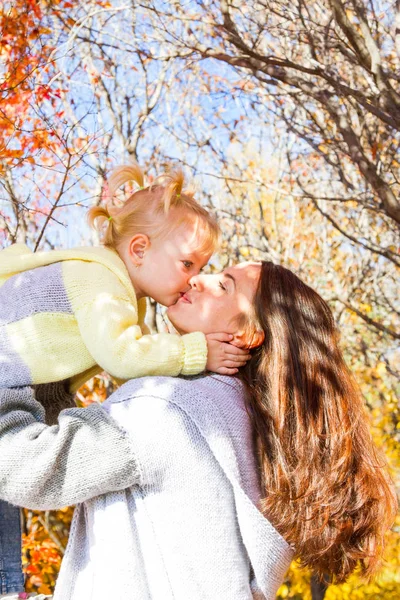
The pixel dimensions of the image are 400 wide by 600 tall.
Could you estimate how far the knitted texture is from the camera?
6.05ft

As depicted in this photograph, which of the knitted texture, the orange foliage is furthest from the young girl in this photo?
the orange foliage

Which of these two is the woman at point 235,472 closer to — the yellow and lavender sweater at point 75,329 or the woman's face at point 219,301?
the woman's face at point 219,301

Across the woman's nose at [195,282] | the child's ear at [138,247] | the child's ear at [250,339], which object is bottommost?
the child's ear at [250,339]

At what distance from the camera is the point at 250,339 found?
2201 millimetres

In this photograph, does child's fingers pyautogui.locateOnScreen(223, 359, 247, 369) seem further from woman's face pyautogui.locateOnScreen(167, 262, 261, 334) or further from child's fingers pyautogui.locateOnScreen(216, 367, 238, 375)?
woman's face pyautogui.locateOnScreen(167, 262, 261, 334)

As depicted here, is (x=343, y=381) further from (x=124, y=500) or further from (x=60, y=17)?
(x=60, y=17)

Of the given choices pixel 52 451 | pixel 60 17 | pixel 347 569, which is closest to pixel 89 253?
pixel 52 451

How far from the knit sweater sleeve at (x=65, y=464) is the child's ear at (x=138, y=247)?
946mm

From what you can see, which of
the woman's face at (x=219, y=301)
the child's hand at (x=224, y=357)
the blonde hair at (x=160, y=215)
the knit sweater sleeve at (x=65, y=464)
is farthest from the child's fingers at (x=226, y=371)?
the blonde hair at (x=160, y=215)

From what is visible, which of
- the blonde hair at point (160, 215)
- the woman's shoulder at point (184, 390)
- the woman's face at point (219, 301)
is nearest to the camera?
the woman's shoulder at point (184, 390)

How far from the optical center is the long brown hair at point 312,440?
201cm

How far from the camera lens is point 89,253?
2.40 m

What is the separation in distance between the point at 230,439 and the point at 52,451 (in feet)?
1.51

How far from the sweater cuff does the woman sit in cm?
6
